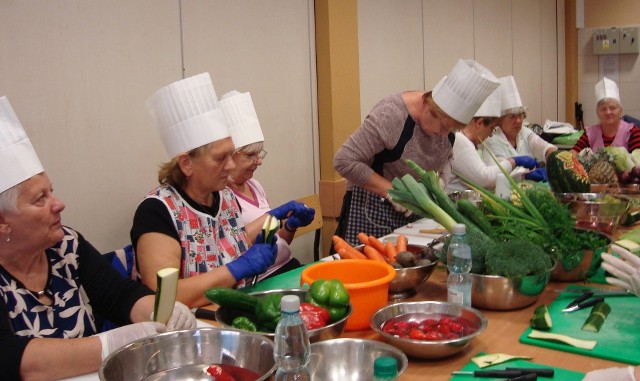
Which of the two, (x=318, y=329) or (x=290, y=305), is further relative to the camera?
(x=318, y=329)

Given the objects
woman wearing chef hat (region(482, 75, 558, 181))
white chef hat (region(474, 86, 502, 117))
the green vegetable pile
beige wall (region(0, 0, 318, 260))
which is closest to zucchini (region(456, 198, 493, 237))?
the green vegetable pile

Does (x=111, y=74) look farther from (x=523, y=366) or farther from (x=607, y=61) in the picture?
(x=607, y=61)

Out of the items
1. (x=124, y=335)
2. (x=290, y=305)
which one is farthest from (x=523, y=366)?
(x=124, y=335)

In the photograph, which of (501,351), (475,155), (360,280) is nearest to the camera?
(501,351)

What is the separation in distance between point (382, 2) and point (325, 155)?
1.44 metres

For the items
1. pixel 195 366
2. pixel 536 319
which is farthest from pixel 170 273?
pixel 536 319

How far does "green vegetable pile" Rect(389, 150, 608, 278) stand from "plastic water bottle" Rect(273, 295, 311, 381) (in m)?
0.79

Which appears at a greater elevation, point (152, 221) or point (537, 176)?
point (152, 221)

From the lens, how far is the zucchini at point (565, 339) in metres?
1.59

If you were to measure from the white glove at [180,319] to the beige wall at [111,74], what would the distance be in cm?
143

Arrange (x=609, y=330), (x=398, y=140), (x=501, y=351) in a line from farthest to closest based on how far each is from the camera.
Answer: (x=398, y=140), (x=609, y=330), (x=501, y=351)

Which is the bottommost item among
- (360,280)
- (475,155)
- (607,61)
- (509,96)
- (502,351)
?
(502,351)

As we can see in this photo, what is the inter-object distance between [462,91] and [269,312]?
1.89m

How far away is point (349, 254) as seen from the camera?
6.98ft
